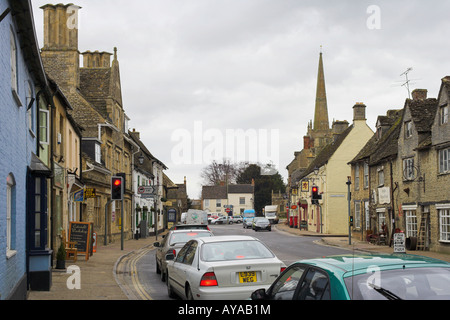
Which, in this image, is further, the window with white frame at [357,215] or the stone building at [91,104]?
the window with white frame at [357,215]

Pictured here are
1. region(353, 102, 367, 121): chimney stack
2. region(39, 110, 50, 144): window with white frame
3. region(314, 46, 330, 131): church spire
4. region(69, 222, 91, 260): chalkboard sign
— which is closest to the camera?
region(39, 110, 50, 144): window with white frame

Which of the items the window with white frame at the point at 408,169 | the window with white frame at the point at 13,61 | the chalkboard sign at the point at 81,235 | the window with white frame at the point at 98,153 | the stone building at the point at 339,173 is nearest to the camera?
the window with white frame at the point at 13,61

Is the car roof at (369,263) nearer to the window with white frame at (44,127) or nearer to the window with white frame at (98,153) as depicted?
the window with white frame at (44,127)

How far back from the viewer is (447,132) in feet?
79.4

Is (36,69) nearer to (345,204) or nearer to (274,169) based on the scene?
(345,204)

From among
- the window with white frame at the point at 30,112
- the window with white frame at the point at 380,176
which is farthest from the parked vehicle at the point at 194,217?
the window with white frame at the point at 30,112

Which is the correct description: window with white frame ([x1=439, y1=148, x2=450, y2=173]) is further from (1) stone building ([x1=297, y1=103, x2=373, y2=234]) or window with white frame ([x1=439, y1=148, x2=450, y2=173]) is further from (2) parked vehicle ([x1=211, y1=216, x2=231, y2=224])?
(2) parked vehicle ([x1=211, y1=216, x2=231, y2=224])

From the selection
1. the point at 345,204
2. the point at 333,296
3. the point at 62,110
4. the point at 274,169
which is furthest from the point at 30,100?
the point at 274,169

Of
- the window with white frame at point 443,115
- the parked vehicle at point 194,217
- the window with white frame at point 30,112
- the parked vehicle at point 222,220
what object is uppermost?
the window with white frame at point 443,115

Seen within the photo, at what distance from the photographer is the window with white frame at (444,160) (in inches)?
958

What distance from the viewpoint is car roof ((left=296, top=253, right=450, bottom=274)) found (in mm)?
5066

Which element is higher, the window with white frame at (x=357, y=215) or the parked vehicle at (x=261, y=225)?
the window with white frame at (x=357, y=215)

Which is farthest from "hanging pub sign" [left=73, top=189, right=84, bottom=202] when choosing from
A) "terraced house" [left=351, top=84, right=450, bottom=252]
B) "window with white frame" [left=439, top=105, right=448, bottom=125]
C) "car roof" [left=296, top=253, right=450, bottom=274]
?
"car roof" [left=296, top=253, right=450, bottom=274]

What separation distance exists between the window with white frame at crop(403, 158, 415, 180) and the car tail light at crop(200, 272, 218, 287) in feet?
71.0
